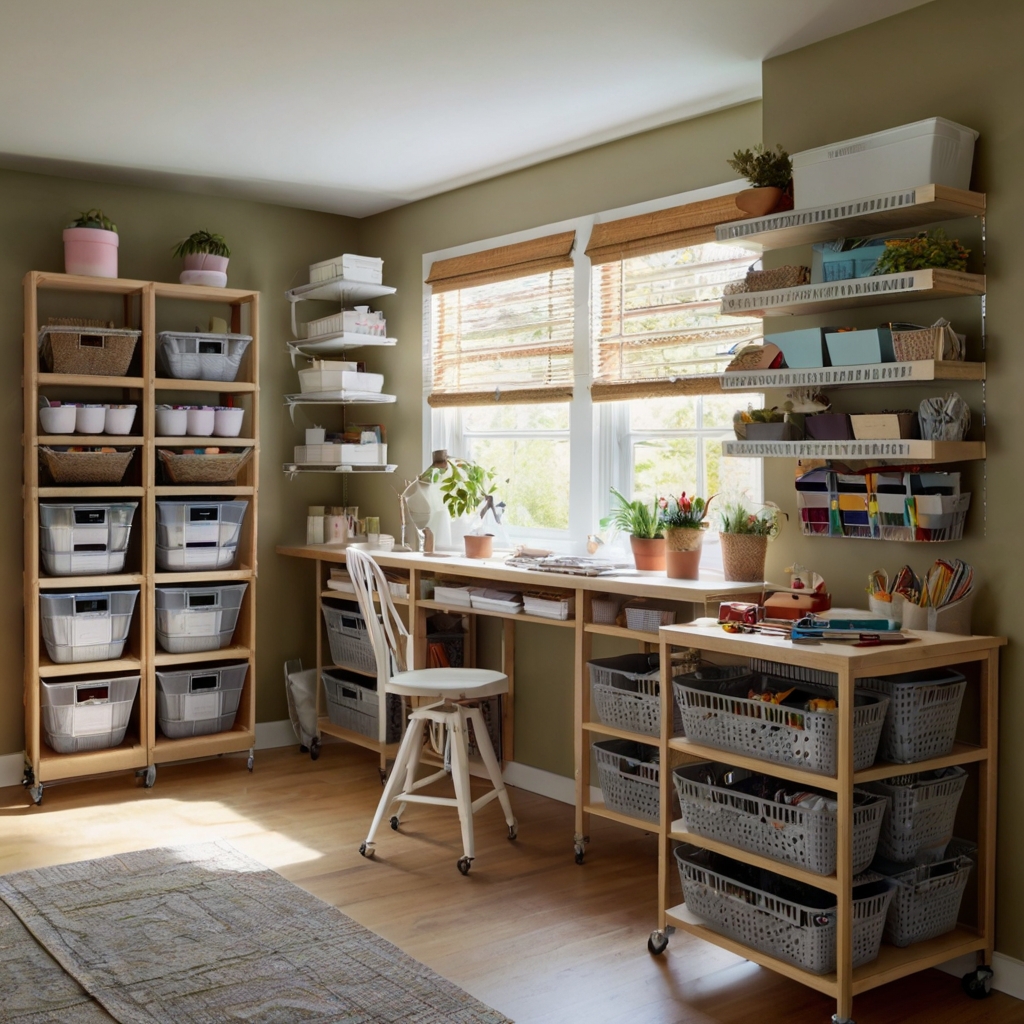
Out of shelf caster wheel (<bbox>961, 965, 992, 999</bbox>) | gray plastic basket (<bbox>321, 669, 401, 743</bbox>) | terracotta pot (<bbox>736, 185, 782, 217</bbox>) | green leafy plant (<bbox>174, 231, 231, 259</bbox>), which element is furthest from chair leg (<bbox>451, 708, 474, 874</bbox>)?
green leafy plant (<bbox>174, 231, 231, 259</bbox>)

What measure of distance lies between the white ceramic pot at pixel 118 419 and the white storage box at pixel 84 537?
0.31 m

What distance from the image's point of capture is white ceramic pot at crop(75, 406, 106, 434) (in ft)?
14.9

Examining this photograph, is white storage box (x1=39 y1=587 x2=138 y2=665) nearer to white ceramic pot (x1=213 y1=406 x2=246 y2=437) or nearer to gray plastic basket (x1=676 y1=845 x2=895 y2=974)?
white ceramic pot (x1=213 y1=406 x2=246 y2=437)

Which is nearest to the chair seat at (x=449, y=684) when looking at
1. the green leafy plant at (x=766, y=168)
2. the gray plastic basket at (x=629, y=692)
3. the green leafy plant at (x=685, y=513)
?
the gray plastic basket at (x=629, y=692)

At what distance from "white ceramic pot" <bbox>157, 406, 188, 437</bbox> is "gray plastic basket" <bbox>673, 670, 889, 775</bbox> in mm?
2714

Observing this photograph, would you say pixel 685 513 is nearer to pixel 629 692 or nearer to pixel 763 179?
pixel 629 692

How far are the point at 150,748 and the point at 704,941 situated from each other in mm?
2575

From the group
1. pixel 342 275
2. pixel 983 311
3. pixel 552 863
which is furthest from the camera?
pixel 342 275

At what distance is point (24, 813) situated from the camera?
4.31m

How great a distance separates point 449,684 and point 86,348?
213cm

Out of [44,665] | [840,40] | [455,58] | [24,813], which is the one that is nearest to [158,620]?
[44,665]

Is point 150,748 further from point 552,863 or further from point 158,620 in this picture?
point 552,863

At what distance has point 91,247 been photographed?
460 centimetres

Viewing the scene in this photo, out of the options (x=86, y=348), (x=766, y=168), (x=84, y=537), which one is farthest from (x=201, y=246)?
(x=766, y=168)
